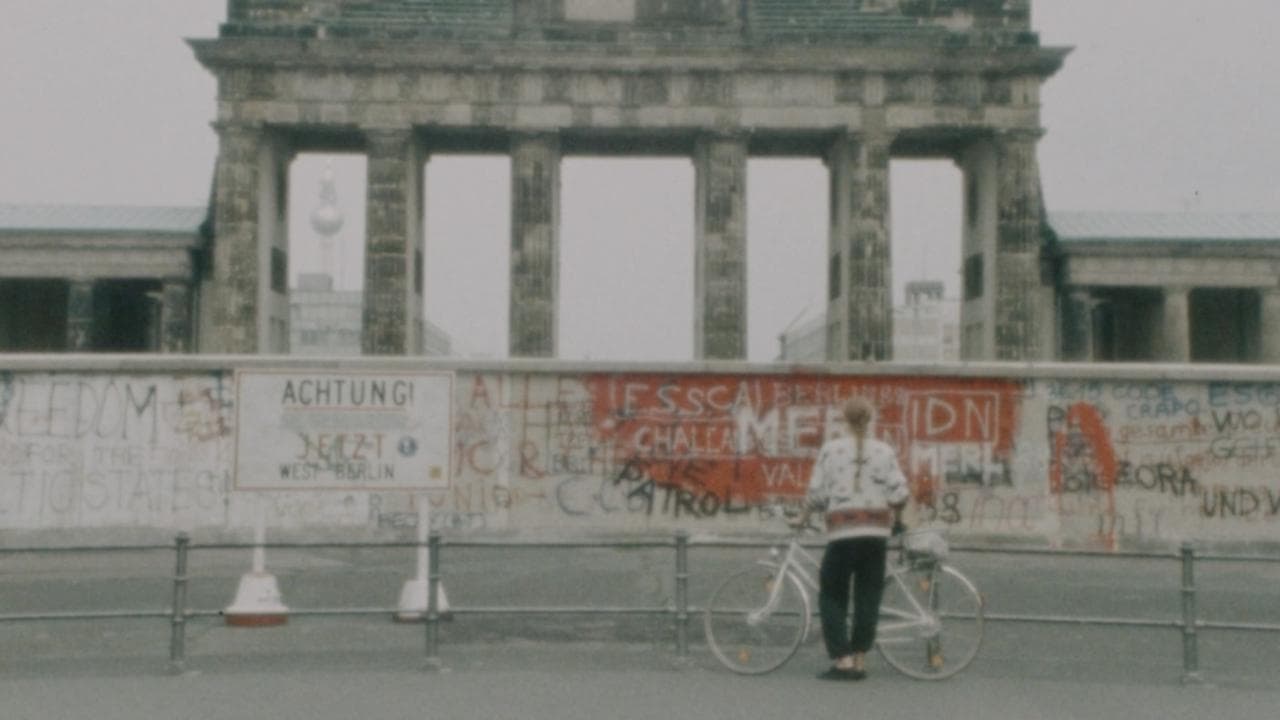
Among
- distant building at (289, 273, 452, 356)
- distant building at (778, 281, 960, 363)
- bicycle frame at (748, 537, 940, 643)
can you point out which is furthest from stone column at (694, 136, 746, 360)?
distant building at (778, 281, 960, 363)

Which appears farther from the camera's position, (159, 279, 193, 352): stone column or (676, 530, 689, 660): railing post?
(159, 279, 193, 352): stone column

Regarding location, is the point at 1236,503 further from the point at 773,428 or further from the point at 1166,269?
the point at 1166,269

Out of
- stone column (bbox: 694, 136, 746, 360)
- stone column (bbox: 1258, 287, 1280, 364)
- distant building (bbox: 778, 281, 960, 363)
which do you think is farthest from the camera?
distant building (bbox: 778, 281, 960, 363)

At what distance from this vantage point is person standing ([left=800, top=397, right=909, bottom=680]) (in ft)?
41.6

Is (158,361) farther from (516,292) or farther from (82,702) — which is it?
(516,292)

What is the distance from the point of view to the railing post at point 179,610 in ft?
41.4

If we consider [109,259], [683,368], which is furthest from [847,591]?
[109,259]

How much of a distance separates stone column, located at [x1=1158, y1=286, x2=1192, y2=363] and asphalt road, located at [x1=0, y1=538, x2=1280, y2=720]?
3466cm

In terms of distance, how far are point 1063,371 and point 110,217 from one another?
40493mm

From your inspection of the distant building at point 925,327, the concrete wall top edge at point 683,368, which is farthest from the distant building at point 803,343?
the concrete wall top edge at point 683,368

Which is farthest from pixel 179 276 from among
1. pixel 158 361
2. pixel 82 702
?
pixel 82 702

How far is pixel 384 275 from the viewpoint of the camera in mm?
51562

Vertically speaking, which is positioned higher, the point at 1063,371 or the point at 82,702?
the point at 1063,371

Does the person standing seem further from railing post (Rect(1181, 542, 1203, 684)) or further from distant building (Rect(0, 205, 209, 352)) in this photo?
distant building (Rect(0, 205, 209, 352))
